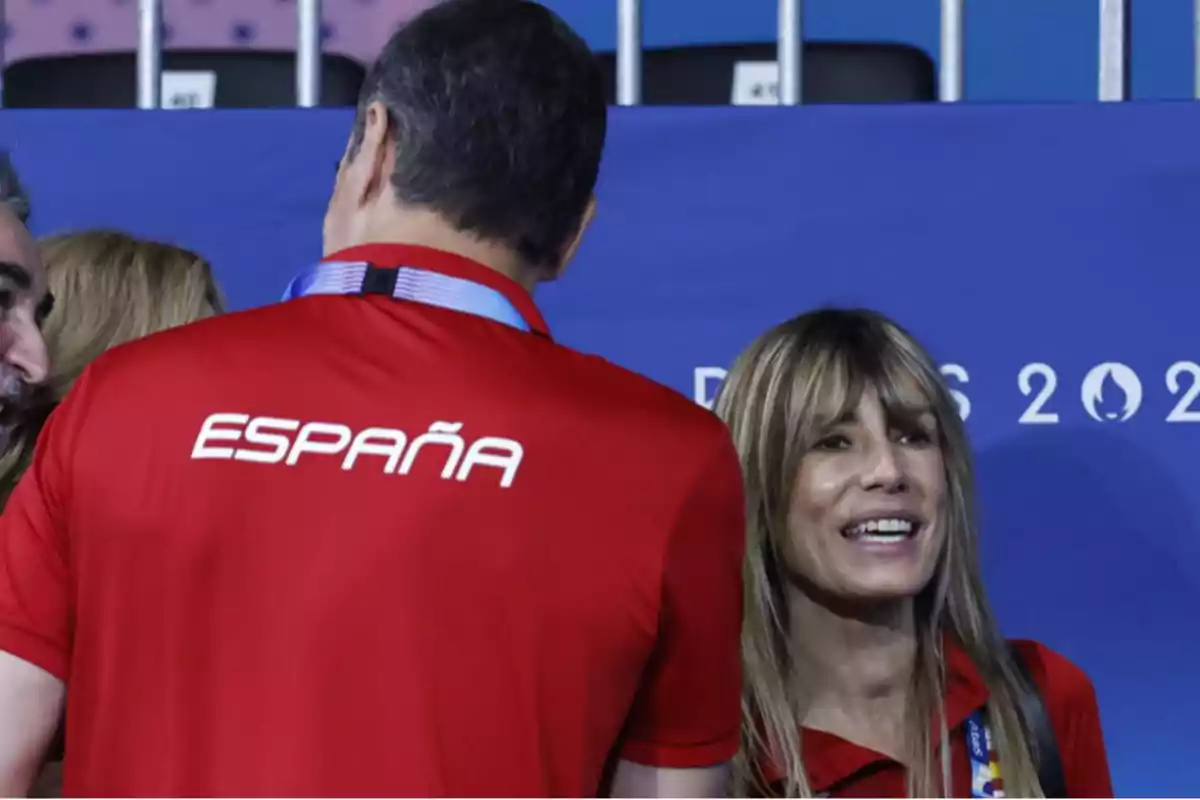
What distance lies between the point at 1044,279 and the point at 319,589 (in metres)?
1.25

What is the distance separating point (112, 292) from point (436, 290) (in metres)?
0.77

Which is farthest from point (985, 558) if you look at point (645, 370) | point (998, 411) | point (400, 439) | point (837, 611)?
point (400, 439)

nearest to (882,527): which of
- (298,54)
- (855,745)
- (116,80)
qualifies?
(855,745)

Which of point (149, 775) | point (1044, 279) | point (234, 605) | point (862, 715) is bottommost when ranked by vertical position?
point (862, 715)

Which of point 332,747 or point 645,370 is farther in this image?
point 645,370

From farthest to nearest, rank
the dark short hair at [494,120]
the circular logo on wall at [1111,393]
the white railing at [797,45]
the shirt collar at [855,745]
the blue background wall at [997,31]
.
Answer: the blue background wall at [997,31], the white railing at [797,45], the circular logo on wall at [1111,393], the shirt collar at [855,745], the dark short hair at [494,120]

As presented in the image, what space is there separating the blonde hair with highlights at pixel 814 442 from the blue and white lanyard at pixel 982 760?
47 mm

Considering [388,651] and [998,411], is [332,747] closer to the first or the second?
[388,651]

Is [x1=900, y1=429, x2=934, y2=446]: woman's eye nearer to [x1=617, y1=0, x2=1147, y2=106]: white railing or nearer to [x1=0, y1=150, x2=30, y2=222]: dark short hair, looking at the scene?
[x1=617, y1=0, x2=1147, y2=106]: white railing

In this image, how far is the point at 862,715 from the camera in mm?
1697

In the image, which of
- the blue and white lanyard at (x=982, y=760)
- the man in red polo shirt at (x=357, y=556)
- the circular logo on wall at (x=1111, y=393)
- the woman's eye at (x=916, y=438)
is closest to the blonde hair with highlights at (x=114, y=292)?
the man in red polo shirt at (x=357, y=556)

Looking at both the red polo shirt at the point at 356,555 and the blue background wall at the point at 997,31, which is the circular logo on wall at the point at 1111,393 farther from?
the blue background wall at the point at 997,31

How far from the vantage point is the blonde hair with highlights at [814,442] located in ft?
5.65

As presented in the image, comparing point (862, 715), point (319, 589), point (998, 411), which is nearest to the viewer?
point (319, 589)
